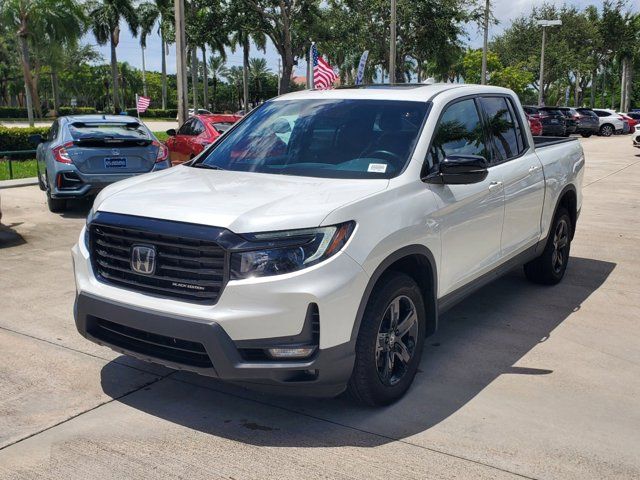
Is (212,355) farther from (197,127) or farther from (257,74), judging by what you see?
(257,74)

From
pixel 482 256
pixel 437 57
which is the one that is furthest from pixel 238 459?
pixel 437 57

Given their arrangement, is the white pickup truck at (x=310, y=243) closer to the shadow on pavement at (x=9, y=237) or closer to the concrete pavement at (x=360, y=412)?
the concrete pavement at (x=360, y=412)

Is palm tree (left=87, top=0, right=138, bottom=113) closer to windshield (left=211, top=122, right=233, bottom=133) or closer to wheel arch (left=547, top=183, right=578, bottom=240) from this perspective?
windshield (left=211, top=122, right=233, bottom=133)

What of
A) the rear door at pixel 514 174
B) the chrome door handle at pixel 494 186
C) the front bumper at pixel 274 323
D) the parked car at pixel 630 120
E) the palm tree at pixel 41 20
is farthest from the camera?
the parked car at pixel 630 120

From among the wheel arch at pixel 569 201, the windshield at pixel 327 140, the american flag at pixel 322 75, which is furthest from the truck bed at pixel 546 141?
the american flag at pixel 322 75

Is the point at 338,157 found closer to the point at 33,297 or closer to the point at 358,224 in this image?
the point at 358,224

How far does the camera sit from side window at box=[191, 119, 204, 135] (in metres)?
13.7

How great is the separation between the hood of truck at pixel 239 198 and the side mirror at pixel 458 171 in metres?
0.43

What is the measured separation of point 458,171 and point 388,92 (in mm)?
991

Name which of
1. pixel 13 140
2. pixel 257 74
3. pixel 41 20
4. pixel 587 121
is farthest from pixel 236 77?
pixel 13 140

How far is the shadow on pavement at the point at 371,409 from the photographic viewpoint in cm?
381

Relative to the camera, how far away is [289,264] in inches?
137

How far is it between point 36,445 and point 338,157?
242cm

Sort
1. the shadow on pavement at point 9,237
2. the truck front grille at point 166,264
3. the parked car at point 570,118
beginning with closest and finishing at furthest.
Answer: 1. the truck front grille at point 166,264
2. the shadow on pavement at point 9,237
3. the parked car at point 570,118
